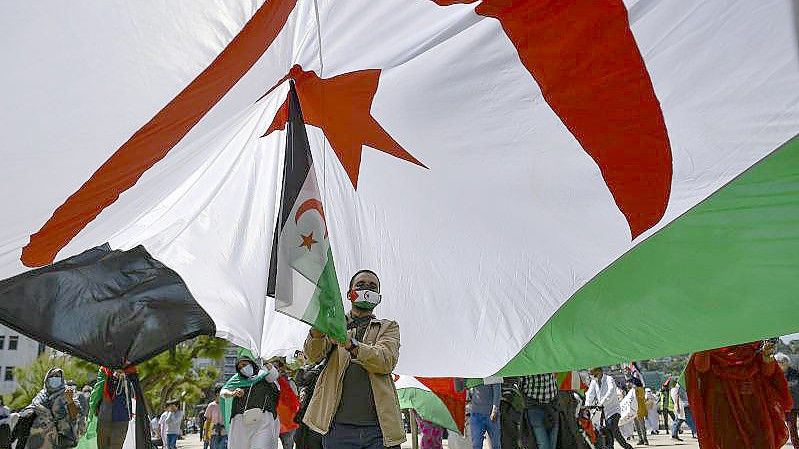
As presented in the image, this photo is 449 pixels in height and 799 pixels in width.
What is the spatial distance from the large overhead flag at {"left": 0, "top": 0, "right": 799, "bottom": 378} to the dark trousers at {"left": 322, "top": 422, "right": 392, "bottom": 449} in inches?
29.4

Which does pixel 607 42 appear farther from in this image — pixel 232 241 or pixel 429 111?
pixel 232 241

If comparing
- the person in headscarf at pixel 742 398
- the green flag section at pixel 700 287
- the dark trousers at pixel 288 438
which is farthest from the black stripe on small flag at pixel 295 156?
the dark trousers at pixel 288 438

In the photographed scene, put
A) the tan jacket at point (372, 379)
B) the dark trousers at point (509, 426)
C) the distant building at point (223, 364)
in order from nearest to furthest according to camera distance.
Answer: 1. the tan jacket at point (372, 379)
2. the dark trousers at point (509, 426)
3. the distant building at point (223, 364)

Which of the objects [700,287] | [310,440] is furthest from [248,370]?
[700,287]

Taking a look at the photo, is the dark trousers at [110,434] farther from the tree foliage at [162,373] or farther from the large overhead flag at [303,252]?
the tree foliage at [162,373]

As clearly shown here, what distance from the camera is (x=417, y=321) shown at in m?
5.10

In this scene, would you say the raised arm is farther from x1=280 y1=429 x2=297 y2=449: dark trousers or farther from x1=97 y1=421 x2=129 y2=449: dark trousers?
x1=280 y1=429 x2=297 y2=449: dark trousers

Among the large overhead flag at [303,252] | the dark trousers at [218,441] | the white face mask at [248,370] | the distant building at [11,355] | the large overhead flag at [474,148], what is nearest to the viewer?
the large overhead flag at [474,148]

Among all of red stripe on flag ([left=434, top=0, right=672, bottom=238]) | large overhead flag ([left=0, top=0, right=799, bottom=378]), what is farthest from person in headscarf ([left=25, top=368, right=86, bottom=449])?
red stripe on flag ([left=434, top=0, right=672, bottom=238])

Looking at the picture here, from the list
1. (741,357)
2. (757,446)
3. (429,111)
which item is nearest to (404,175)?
(429,111)

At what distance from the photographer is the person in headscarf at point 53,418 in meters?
8.41

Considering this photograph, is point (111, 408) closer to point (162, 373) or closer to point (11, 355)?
point (162, 373)

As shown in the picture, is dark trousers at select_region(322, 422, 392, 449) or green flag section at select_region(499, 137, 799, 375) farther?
dark trousers at select_region(322, 422, 392, 449)

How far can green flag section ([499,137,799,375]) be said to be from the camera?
3.29m
